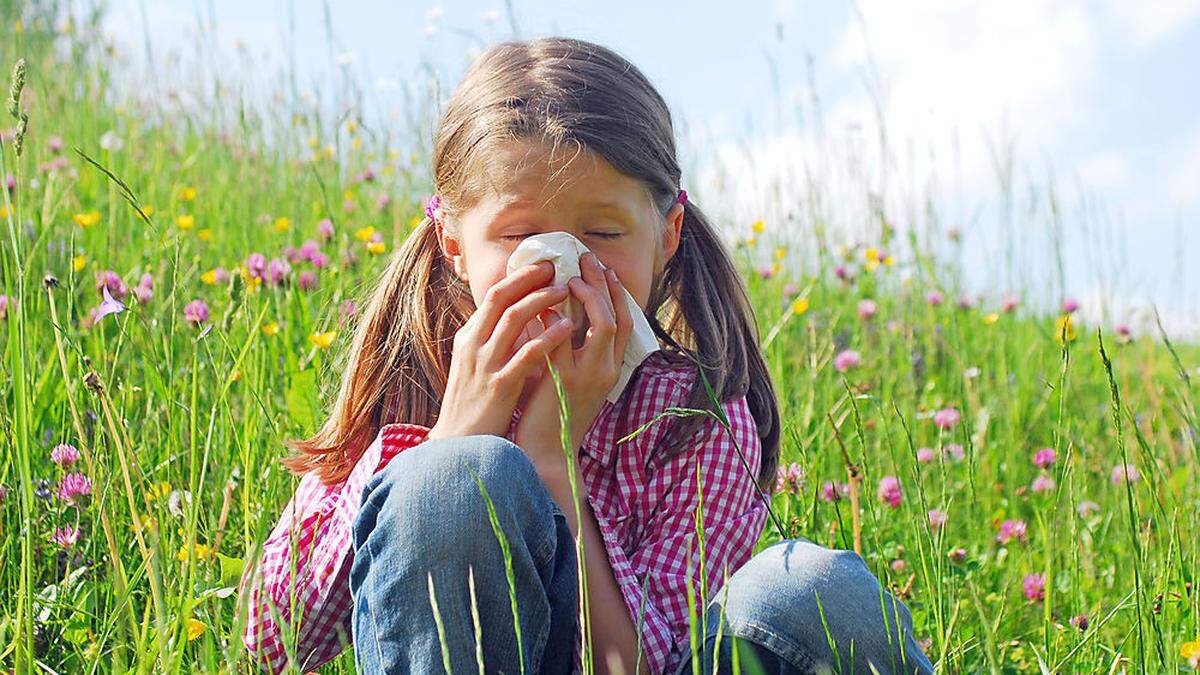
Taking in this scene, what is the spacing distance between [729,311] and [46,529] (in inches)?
36.8

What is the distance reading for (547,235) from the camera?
1.43 metres

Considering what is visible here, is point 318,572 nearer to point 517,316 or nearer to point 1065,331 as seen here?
point 517,316

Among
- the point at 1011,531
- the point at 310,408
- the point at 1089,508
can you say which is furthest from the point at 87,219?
the point at 1089,508

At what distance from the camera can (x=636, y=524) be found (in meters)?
Result: 1.50

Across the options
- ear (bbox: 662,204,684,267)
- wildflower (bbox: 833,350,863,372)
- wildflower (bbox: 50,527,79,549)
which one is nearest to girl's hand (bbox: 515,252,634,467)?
ear (bbox: 662,204,684,267)

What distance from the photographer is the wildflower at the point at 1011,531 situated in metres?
2.07

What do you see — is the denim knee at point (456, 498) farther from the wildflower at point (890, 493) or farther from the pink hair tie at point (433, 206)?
the wildflower at point (890, 493)

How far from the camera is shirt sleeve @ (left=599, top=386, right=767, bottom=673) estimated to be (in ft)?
4.41

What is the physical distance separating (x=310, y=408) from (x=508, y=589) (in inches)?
30.1

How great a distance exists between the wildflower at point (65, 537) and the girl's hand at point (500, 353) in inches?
19.3

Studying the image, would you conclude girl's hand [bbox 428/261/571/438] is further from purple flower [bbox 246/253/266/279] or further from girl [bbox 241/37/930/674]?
purple flower [bbox 246/253/266/279]

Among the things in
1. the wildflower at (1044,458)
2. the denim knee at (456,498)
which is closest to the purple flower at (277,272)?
the denim knee at (456,498)

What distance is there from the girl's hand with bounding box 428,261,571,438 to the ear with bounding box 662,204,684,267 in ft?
0.89

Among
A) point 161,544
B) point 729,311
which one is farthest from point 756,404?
point 161,544
